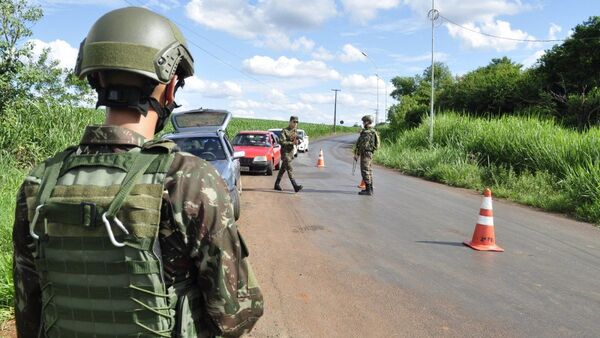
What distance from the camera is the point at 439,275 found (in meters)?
5.41

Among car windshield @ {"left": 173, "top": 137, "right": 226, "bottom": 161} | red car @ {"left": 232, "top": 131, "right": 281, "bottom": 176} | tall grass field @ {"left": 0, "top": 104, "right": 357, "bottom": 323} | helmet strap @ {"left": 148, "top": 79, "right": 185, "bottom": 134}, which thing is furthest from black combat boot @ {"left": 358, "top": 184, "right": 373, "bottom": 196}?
helmet strap @ {"left": 148, "top": 79, "right": 185, "bottom": 134}

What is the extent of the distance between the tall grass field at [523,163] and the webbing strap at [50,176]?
9.96 metres

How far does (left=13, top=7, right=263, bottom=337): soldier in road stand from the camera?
1392 mm

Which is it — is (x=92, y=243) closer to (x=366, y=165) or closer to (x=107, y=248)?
(x=107, y=248)

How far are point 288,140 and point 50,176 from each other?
412 inches

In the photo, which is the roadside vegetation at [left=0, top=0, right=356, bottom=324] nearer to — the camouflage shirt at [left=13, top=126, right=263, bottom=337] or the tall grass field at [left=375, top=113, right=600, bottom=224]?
the camouflage shirt at [left=13, top=126, right=263, bottom=337]

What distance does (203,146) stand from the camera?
8930mm

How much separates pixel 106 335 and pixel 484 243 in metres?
6.18

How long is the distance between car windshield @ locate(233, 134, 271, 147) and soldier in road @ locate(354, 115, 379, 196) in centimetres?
568

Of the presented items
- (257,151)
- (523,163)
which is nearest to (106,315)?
(257,151)

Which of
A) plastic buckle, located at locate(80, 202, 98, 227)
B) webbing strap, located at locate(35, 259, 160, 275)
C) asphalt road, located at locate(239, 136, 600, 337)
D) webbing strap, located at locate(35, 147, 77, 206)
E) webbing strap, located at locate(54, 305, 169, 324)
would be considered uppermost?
webbing strap, located at locate(35, 147, 77, 206)

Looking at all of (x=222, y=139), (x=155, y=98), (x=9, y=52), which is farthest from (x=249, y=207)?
(x=155, y=98)

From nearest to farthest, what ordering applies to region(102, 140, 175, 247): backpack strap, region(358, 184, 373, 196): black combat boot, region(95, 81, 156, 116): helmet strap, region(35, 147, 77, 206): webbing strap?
region(102, 140, 175, 247): backpack strap
region(35, 147, 77, 206): webbing strap
region(95, 81, 156, 116): helmet strap
region(358, 184, 373, 196): black combat boot

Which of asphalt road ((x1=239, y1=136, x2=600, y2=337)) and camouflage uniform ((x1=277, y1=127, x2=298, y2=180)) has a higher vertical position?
camouflage uniform ((x1=277, y1=127, x2=298, y2=180))
